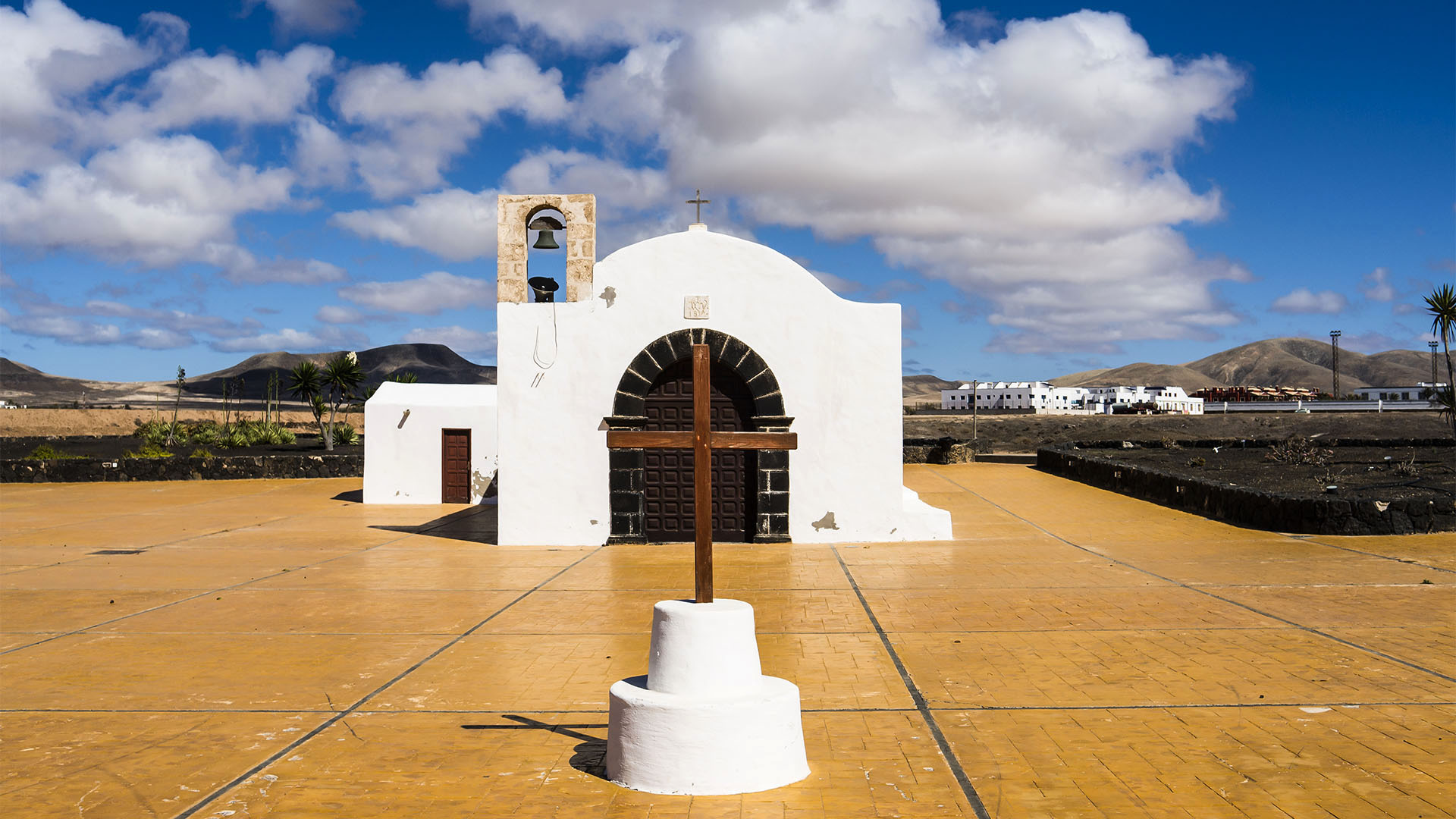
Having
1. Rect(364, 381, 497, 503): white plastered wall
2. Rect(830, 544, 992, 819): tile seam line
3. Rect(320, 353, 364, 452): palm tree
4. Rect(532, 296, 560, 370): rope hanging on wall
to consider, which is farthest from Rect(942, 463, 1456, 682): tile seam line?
Rect(320, 353, 364, 452): palm tree

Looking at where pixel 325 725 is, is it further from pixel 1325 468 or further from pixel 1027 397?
pixel 1027 397

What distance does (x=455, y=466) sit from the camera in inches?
798

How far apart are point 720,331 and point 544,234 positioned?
9.05ft

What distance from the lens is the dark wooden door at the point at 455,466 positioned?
20.2m

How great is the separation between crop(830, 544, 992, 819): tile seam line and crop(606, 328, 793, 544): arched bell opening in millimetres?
4398

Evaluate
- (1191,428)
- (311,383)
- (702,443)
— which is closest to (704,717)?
(702,443)

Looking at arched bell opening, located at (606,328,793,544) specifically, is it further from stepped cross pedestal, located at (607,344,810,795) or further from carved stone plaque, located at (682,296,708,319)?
stepped cross pedestal, located at (607,344,810,795)

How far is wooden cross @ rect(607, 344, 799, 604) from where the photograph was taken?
483cm

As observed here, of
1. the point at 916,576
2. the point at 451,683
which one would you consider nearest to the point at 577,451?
the point at 916,576

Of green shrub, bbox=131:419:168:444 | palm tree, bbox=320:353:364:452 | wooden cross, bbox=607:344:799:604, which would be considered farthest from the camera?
green shrub, bbox=131:419:168:444

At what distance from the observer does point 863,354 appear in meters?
13.3

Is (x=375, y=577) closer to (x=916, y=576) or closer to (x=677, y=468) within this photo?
(x=677, y=468)

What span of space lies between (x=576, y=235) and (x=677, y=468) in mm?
3538

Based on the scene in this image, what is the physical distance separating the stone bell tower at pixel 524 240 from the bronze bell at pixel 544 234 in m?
0.22
